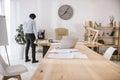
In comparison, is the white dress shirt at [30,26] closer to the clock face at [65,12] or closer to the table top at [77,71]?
the clock face at [65,12]

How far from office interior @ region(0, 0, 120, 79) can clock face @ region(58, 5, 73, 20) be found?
0.09 metres

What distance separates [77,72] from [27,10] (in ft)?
20.6

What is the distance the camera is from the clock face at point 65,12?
7.78 metres

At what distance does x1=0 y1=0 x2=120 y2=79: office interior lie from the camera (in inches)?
306

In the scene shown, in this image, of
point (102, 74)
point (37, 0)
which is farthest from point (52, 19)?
point (102, 74)

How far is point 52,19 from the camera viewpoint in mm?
7832

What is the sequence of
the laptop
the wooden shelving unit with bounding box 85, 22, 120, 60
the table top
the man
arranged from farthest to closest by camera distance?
the wooden shelving unit with bounding box 85, 22, 120, 60
the man
the laptop
the table top

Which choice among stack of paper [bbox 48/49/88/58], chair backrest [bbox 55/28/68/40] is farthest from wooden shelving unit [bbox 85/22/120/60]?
stack of paper [bbox 48/49/88/58]

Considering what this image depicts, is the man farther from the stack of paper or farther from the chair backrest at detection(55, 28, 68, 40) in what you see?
the stack of paper

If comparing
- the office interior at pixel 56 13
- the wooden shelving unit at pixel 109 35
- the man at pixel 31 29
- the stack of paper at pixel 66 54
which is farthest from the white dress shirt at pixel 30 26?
the stack of paper at pixel 66 54

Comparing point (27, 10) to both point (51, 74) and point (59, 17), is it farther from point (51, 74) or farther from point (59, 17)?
point (51, 74)

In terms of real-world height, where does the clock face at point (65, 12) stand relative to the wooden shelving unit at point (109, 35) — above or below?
above

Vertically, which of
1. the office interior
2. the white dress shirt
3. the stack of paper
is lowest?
the stack of paper

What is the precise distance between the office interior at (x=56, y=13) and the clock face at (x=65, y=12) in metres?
0.09
